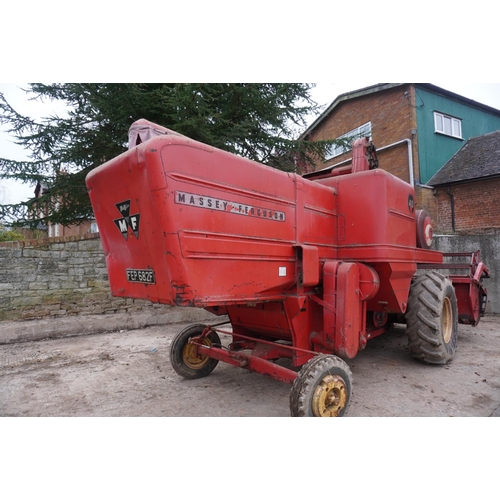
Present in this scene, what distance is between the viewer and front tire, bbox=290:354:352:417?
272cm

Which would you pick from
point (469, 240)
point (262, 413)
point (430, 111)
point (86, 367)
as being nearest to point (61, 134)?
point (86, 367)

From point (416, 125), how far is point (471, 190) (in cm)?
295

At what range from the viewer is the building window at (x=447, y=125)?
44.2 feet

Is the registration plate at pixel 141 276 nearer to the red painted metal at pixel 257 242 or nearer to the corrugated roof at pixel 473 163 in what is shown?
the red painted metal at pixel 257 242

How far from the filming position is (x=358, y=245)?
391 centimetres

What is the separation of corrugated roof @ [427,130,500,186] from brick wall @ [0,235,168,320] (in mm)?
11004

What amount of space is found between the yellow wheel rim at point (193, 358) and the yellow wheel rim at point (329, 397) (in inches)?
70.8

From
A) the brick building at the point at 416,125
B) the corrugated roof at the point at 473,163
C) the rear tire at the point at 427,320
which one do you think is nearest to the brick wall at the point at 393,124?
the brick building at the point at 416,125

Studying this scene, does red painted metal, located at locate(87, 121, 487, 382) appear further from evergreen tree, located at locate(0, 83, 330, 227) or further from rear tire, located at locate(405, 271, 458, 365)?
evergreen tree, located at locate(0, 83, 330, 227)

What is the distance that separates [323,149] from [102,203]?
7.56 m

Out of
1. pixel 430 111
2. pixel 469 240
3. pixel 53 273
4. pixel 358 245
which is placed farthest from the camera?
pixel 430 111

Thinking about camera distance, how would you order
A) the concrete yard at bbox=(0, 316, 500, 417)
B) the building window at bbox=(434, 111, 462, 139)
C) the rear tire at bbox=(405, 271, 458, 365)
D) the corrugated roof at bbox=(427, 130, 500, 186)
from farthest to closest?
the building window at bbox=(434, 111, 462, 139), the corrugated roof at bbox=(427, 130, 500, 186), the rear tire at bbox=(405, 271, 458, 365), the concrete yard at bbox=(0, 316, 500, 417)

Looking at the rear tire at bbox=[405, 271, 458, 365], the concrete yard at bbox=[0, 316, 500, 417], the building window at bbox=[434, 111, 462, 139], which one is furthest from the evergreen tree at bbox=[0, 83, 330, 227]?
the building window at bbox=[434, 111, 462, 139]

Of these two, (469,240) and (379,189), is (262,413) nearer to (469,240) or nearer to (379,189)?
(379,189)
